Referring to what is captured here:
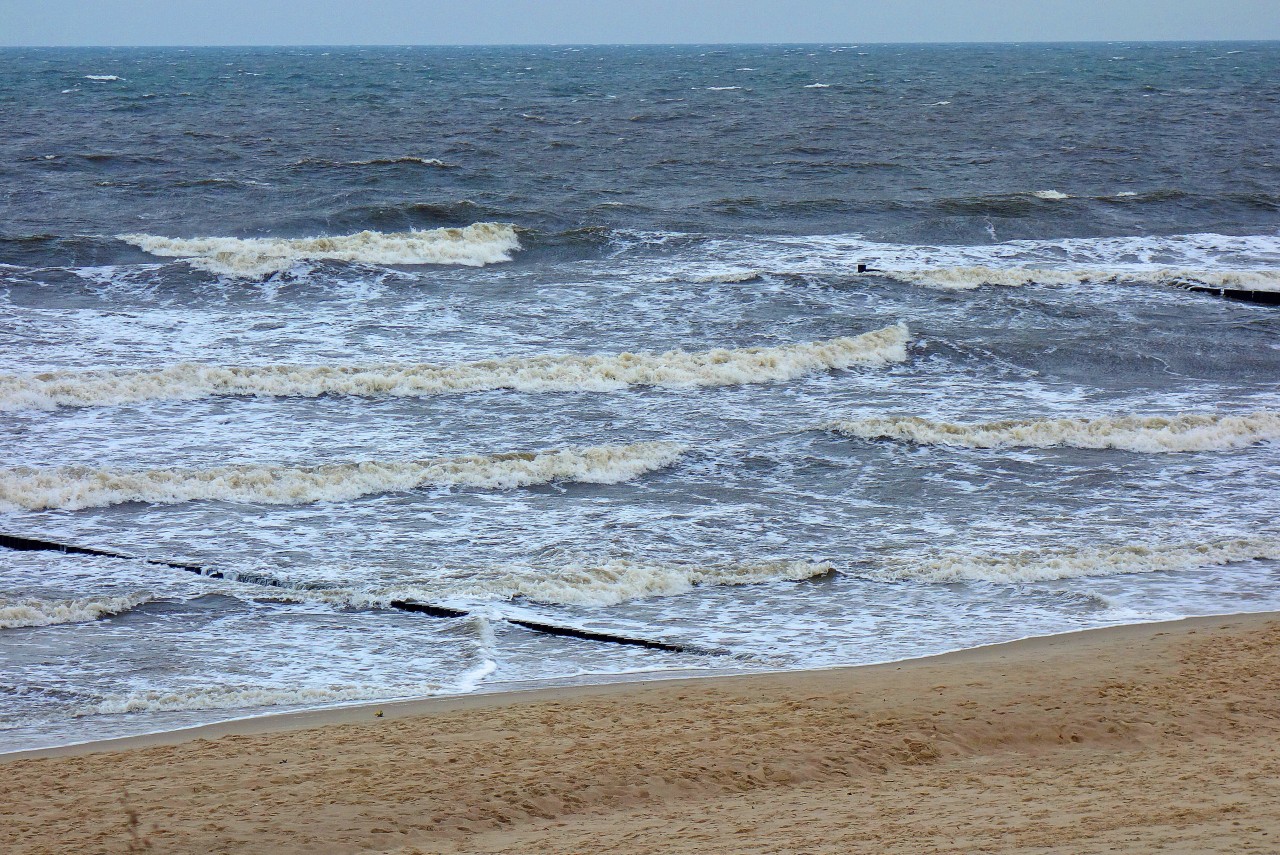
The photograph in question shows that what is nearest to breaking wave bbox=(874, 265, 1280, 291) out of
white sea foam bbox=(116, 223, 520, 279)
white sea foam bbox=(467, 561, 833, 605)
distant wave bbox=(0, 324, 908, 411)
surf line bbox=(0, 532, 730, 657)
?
distant wave bbox=(0, 324, 908, 411)

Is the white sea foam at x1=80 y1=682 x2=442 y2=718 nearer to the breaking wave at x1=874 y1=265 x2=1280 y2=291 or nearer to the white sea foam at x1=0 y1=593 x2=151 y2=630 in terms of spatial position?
the white sea foam at x1=0 y1=593 x2=151 y2=630

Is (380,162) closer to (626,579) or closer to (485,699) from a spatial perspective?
(626,579)

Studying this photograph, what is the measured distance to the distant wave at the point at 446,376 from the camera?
14445mm

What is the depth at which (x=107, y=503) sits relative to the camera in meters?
11.2

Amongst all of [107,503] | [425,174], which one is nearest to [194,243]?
[425,174]

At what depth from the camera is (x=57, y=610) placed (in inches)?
339

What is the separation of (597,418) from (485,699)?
277 inches

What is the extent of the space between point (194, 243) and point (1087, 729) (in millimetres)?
19654

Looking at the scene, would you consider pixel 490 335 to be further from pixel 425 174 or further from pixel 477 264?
pixel 425 174

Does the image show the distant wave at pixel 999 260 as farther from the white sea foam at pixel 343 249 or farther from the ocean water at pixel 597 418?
the white sea foam at pixel 343 249

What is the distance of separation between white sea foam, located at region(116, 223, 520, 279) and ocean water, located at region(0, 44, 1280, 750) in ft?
0.34

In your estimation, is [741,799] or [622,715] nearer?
[741,799]

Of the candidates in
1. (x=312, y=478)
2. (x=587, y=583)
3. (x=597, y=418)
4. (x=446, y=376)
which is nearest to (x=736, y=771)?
(x=587, y=583)

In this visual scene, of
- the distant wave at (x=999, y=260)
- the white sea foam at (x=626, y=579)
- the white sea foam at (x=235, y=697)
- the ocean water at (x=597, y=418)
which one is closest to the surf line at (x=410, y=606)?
the ocean water at (x=597, y=418)
